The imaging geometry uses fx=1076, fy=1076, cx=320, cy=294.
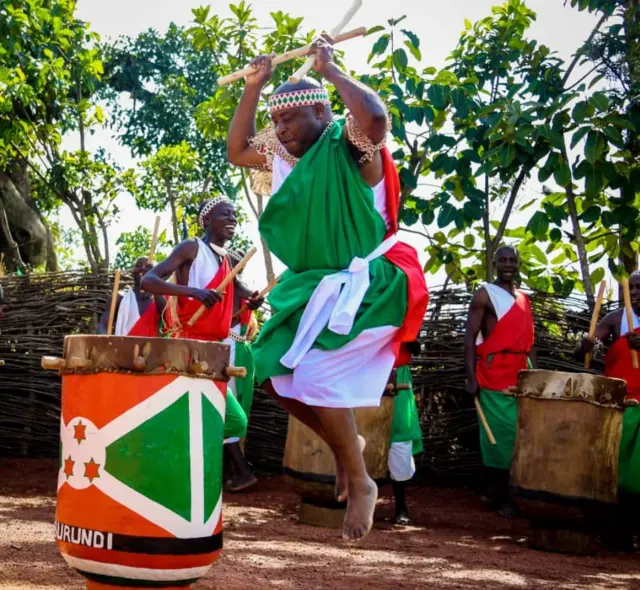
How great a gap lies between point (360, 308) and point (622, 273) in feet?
20.6

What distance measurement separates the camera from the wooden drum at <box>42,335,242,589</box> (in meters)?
3.73

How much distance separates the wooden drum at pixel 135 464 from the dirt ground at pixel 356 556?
105 cm

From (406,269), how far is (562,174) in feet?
16.7

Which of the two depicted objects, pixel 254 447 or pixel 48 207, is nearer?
pixel 254 447

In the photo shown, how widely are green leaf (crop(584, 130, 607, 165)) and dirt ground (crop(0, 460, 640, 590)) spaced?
289 centimetres

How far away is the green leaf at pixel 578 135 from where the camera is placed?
8.49 m

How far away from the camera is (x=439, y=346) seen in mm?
9867

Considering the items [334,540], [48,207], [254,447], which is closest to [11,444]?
[254,447]

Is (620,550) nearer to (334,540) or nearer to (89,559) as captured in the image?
(334,540)

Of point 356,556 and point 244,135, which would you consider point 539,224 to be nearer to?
point 356,556

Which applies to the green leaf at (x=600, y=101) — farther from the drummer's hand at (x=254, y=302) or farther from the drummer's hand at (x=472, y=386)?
the drummer's hand at (x=254, y=302)

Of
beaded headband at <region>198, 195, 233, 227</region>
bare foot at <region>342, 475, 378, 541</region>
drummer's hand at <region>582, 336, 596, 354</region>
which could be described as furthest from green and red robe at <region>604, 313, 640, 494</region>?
bare foot at <region>342, 475, 378, 541</region>

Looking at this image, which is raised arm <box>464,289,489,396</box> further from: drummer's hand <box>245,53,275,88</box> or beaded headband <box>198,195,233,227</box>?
drummer's hand <box>245,53,275,88</box>

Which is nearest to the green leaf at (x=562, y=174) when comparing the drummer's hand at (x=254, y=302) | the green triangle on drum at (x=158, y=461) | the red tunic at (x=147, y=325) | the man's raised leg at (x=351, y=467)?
the drummer's hand at (x=254, y=302)
